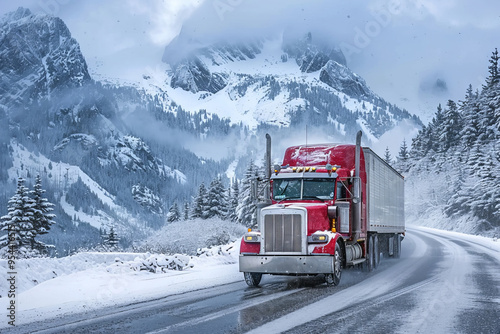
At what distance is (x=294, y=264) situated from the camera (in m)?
11.8

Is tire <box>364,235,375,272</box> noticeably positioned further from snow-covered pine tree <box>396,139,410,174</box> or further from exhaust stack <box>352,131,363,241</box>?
snow-covered pine tree <box>396,139,410,174</box>

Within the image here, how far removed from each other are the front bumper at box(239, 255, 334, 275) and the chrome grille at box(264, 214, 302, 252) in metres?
0.20

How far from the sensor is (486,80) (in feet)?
227

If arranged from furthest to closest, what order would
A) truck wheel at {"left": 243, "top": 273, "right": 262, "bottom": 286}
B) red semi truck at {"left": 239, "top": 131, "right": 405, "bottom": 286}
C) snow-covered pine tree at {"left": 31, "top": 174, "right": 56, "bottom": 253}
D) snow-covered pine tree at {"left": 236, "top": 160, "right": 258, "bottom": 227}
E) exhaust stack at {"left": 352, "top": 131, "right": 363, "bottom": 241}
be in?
snow-covered pine tree at {"left": 236, "top": 160, "right": 258, "bottom": 227} < snow-covered pine tree at {"left": 31, "top": 174, "right": 56, "bottom": 253} < exhaust stack at {"left": 352, "top": 131, "right": 363, "bottom": 241} < truck wheel at {"left": 243, "top": 273, "right": 262, "bottom": 286} < red semi truck at {"left": 239, "top": 131, "right": 405, "bottom": 286}

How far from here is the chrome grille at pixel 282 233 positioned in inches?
467

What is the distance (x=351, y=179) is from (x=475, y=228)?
132ft

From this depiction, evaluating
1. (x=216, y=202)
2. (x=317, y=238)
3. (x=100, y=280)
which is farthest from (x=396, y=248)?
(x=216, y=202)

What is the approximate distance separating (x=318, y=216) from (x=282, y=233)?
3.35 ft

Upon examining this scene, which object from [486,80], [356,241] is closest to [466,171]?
[486,80]

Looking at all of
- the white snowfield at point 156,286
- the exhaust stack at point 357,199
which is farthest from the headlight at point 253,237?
the exhaust stack at point 357,199

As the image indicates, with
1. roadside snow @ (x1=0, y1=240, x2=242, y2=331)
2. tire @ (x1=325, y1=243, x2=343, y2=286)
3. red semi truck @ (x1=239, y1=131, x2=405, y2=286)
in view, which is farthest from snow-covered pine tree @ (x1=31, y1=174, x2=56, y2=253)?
tire @ (x1=325, y1=243, x2=343, y2=286)

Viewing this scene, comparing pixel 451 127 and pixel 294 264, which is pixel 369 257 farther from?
pixel 451 127

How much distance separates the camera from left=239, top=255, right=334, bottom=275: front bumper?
460 inches

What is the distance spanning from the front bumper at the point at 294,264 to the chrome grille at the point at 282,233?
200 millimetres
